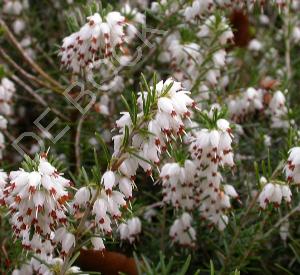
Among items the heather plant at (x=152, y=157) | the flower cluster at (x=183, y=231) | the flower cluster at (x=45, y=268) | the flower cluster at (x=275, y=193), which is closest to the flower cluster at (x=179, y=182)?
the heather plant at (x=152, y=157)

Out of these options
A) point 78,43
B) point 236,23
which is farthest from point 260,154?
point 236,23

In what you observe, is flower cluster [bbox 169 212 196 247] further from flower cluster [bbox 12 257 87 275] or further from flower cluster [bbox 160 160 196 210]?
flower cluster [bbox 12 257 87 275]

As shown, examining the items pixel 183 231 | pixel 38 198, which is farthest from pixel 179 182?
pixel 38 198

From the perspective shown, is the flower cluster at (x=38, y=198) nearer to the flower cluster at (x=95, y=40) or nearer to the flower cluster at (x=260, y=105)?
the flower cluster at (x=95, y=40)

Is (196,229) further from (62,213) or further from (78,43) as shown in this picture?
(62,213)

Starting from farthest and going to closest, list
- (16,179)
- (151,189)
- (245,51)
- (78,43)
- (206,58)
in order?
1. (245,51)
2. (151,189)
3. (206,58)
4. (78,43)
5. (16,179)

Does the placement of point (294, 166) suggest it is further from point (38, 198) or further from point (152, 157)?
point (38, 198)
